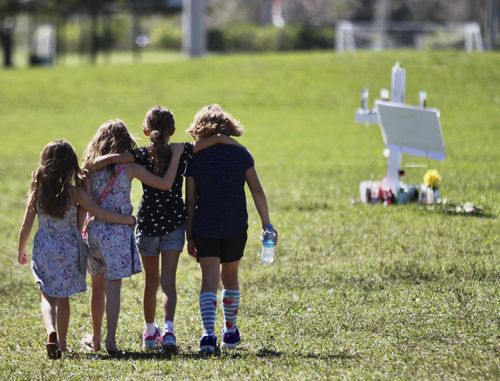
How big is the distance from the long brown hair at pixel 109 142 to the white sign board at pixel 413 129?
20.1 ft

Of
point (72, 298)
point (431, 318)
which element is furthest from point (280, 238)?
point (431, 318)

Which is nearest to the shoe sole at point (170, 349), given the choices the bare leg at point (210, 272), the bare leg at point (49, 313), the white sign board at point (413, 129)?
the bare leg at point (210, 272)

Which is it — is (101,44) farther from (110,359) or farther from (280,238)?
(110,359)

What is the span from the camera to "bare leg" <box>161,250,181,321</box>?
26.0 ft

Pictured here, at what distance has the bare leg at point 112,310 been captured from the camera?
310 inches

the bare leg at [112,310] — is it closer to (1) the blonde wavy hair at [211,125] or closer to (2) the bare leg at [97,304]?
(2) the bare leg at [97,304]

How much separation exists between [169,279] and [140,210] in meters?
0.50

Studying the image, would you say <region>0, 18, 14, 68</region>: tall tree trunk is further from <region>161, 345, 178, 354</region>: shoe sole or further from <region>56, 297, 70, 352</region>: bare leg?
<region>161, 345, 178, 354</region>: shoe sole

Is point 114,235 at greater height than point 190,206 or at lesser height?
lesser

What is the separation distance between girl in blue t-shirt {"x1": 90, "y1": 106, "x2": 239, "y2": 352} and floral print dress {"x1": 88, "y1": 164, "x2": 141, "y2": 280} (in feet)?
0.33

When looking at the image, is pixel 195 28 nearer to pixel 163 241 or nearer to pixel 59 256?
pixel 163 241

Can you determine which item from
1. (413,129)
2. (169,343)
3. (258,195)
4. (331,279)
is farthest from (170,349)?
(413,129)

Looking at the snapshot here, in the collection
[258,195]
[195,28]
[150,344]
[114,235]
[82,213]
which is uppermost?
[195,28]

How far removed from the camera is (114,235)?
7.82 metres
